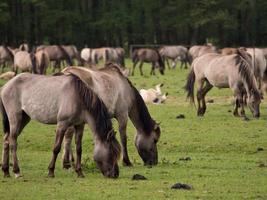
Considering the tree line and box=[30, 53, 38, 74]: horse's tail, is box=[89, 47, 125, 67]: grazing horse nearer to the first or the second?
box=[30, 53, 38, 74]: horse's tail

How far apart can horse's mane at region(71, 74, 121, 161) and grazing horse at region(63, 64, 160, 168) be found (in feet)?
6.22

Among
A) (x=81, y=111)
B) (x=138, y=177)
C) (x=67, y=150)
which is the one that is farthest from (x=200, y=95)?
(x=81, y=111)

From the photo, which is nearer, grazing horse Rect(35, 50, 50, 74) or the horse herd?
the horse herd

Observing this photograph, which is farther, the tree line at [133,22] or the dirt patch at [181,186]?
the tree line at [133,22]

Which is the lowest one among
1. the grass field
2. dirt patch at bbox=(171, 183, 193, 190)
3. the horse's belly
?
the grass field

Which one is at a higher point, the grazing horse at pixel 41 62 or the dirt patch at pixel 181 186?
the grazing horse at pixel 41 62

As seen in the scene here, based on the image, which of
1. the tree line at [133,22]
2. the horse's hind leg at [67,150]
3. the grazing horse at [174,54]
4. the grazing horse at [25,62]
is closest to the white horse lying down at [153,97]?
the horse's hind leg at [67,150]

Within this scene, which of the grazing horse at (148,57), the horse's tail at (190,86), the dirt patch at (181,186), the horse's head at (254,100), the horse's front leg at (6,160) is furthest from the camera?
the grazing horse at (148,57)

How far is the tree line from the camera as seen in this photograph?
74.8 meters

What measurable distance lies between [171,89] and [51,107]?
19448 mm

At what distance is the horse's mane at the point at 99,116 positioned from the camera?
1239 cm

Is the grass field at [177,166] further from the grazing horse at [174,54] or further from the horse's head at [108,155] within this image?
the grazing horse at [174,54]

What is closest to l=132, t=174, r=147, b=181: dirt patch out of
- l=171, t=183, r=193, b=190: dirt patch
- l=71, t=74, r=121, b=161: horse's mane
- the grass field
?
the grass field

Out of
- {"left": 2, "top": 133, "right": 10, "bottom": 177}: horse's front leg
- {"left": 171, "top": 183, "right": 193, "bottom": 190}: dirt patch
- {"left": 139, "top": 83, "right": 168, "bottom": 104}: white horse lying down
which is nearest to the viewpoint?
{"left": 171, "top": 183, "right": 193, "bottom": 190}: dirt patch
